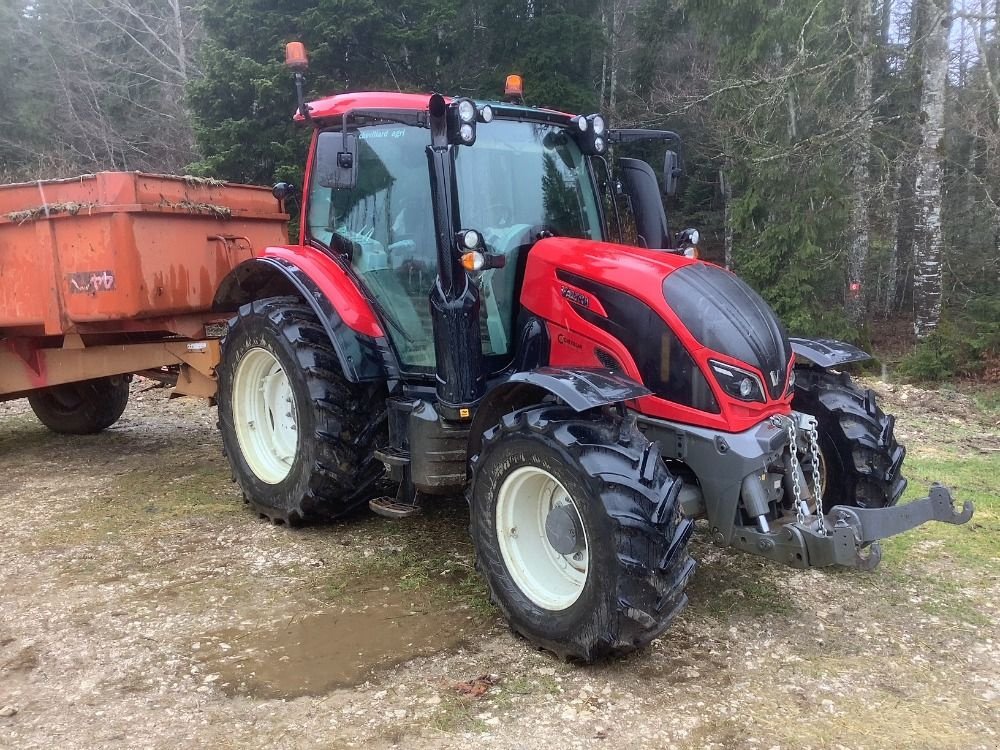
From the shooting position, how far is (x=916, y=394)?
29.4 feet

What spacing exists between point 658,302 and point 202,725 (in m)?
2.39

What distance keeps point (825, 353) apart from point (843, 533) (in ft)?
4.36

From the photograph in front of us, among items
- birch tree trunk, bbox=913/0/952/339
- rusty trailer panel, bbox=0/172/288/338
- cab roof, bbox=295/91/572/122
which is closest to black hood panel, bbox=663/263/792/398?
cab roof, bbox=295/91/572/122

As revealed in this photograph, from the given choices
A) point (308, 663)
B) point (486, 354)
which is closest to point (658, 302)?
point (486, 354)

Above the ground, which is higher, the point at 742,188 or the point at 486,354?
the point at 742,188

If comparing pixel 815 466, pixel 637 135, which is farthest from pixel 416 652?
pixel 637 135

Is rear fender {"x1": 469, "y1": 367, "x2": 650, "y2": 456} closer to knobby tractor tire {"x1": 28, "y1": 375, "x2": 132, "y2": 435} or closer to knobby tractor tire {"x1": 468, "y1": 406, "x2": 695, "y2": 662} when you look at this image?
knobby tractor tire {"x1": 468, "y1": 406, "x2": 695, "y2": 662}

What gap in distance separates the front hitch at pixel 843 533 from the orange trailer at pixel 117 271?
4.04 metres

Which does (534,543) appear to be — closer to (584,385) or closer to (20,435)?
(584,385)

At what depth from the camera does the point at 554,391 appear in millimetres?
3148

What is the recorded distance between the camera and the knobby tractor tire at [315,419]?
432 centimetres

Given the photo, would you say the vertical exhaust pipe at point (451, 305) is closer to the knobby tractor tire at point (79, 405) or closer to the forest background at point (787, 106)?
the knobby tractor tire at point (79, 405)

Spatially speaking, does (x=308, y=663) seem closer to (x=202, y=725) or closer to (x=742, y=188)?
(x=202, y=725)

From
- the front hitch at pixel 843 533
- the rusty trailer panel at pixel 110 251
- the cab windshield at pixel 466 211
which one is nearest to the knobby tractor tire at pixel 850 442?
the front hitch at pixel 843 533
